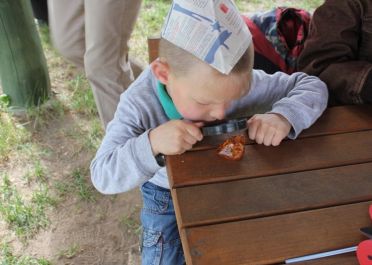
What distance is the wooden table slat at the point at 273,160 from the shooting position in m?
1.08

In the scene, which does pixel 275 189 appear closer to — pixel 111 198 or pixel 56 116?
pixel 111 198

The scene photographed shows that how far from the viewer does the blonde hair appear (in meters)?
1.09

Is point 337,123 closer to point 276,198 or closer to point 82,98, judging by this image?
point 276,198

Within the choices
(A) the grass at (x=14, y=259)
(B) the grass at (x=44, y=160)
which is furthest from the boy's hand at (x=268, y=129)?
(A) the grass at (x=14, y=259)

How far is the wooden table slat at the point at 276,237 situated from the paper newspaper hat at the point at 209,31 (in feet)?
1.24

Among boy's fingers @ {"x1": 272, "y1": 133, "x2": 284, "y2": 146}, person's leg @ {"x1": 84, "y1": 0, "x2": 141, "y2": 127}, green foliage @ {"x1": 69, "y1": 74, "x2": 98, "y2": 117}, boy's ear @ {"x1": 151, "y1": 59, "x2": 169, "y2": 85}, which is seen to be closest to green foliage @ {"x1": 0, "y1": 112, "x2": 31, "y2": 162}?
green foliage @ {"x1": 69, "y1": 74, "x2": 98, "y2": 117}

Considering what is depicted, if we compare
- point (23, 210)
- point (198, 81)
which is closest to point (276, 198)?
point (198, 81)

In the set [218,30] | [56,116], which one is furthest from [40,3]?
[218,30]

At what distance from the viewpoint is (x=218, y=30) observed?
1.01 meters

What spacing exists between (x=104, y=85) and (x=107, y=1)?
0.46 meters

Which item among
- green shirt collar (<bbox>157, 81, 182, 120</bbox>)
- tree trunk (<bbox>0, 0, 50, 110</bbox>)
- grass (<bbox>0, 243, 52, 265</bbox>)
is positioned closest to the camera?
green shirt collar (<bbox>157, 81, 182, 120</bbox>)

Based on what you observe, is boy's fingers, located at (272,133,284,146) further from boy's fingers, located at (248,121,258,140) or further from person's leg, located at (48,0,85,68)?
person's leg, located at (48,0,85,68)

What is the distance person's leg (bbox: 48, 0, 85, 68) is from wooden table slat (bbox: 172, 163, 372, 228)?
1.44 meters

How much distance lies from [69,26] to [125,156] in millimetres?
1263
